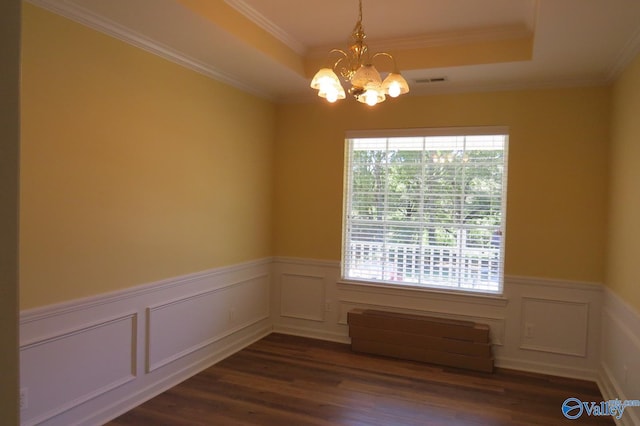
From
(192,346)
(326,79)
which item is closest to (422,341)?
(192,346)

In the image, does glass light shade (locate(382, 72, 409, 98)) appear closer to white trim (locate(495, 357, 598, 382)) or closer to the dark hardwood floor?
the dark hardwood floor

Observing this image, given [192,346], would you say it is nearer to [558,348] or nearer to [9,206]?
[558,348]

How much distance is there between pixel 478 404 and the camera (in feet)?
11.0

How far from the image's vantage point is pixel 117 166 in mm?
2982

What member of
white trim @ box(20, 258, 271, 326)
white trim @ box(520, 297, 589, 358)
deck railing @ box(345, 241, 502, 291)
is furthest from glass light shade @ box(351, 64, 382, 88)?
white trim @ box(520, 297, 589, 358)

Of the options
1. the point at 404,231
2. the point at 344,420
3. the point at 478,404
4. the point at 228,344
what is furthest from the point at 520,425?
the point at 228,344

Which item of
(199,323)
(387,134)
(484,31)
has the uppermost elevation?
(484,31)

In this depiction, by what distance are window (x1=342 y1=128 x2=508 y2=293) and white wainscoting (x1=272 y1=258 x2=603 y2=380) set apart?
0.44ft

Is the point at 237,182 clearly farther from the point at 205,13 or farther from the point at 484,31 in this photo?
the point at 484,31

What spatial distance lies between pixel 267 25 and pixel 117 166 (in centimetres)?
155

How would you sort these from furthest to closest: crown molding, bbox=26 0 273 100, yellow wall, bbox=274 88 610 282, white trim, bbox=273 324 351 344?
white trim, bbox=273 324 351 344, yellow wall, bbox=274 88 610 282, crown molding, bbox=26 0 273 100

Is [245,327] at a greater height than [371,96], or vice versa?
[371,96]

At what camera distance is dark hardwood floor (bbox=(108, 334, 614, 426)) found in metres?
3.08

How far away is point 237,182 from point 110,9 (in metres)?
1.99
